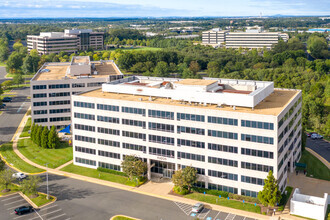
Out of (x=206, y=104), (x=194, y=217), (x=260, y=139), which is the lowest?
(x=194, y=217)

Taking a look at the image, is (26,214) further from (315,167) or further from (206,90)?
(315,167)

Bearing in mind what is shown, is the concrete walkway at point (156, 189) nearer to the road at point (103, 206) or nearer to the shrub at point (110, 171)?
the road at point (103, 206)

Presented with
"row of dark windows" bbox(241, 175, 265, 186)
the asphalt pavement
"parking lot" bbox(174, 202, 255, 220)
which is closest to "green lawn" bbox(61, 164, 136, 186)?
the asphalt pavement

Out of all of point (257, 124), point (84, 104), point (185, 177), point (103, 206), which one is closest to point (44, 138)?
point (84, 104)

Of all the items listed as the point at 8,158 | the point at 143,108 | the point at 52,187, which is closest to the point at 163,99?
the point at 143,108

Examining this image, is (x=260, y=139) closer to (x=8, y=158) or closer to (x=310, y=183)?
(x=310, y=183)

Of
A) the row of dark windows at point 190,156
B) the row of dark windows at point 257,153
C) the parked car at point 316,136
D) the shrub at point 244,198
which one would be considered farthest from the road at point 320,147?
the row of dark windows at point 190,156
